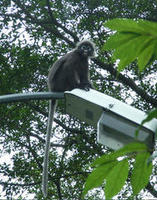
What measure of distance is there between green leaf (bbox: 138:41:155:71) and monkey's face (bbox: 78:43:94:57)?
8.31 m

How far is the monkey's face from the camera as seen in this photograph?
9.37 metres

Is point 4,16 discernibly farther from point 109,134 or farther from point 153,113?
point 153,113

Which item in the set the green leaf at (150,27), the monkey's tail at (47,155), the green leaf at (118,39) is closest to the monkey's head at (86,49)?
the monkey's tail at (47,155)

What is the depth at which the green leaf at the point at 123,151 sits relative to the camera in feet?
3.05

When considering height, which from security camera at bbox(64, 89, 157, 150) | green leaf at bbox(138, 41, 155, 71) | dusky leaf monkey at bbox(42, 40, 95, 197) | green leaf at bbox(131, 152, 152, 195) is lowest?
green leaf at bbox(131, 152, 152, 195)

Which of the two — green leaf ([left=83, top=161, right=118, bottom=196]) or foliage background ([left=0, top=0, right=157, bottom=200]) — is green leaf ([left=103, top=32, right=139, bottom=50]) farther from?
foliage background ([left=0, top=0, right=157, bottom=200])

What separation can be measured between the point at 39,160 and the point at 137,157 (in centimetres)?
1191

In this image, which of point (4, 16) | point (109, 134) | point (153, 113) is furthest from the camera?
point (4, 16)

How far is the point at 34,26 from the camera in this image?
44.3 ft

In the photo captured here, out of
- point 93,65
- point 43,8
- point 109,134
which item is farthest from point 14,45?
point 109,134

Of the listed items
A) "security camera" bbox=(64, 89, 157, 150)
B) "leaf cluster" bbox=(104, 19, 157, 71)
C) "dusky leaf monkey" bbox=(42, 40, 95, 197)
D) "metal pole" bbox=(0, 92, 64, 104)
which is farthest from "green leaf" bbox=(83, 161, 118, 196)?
"dusky leaf monkey" bbox=(42, 40, 95, 197)

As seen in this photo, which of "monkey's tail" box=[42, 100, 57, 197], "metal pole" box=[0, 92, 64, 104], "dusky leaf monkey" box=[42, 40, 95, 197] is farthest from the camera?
"dusky leaf monkey" box=[42, 40, 95, 197]

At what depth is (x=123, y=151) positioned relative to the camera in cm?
97

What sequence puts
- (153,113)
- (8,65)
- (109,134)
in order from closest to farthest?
(153,113) → (109,134) → (8,65)
